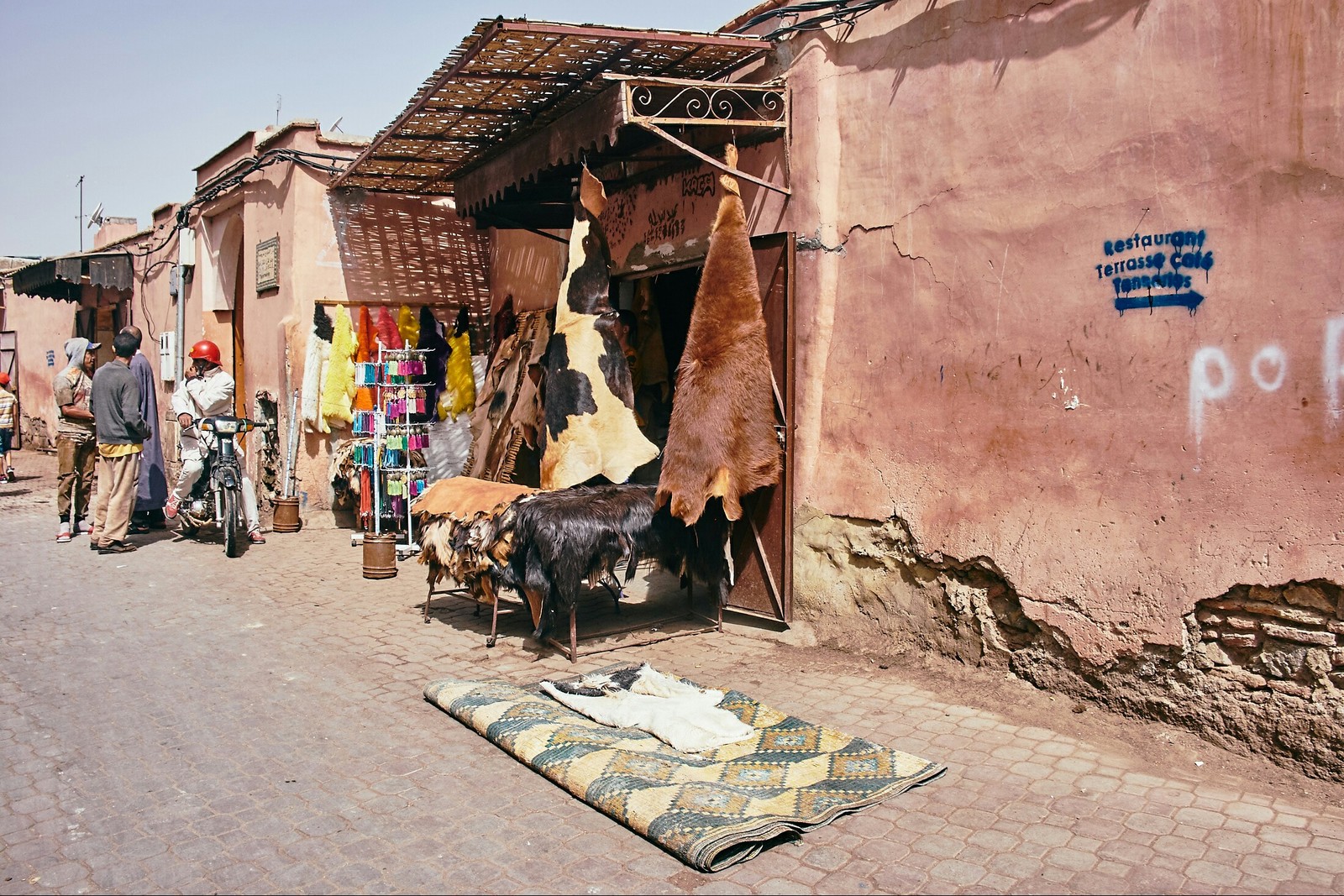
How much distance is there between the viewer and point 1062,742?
15.2 ft

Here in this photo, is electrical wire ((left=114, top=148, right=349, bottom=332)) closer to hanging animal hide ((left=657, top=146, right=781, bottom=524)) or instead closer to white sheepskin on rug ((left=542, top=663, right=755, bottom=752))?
hanging animal hide ((left=657, top=146, right=781, bottom=524))

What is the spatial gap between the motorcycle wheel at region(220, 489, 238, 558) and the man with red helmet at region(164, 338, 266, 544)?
15.6 inches

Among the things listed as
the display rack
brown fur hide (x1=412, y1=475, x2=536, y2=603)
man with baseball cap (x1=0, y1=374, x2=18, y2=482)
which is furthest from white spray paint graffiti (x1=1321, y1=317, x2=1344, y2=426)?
man with baseball cap (x1=0, y1=374, x2=18, y2=482)

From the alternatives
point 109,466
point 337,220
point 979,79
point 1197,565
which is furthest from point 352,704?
point 337,220

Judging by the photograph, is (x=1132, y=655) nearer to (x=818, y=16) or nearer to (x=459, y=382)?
(x=818, y=16)

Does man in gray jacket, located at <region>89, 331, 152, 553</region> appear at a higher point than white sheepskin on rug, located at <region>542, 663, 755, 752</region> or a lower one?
higher

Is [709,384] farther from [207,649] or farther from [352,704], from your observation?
[207,649]

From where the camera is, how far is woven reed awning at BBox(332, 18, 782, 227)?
596 cm

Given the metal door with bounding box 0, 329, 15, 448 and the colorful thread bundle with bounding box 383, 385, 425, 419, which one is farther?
the metal door with bounding box 0, 329, 15, 448

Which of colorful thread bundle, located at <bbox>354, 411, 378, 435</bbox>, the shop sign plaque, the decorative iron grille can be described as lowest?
colorful thread bundle, located at <bbox>354, 411, 378, 435</bbox>

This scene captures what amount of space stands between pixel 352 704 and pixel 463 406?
16.8 feet

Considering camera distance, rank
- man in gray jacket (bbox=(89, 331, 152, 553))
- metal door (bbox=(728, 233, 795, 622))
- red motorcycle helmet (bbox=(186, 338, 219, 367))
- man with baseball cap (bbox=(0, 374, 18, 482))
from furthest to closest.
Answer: man with baseball cap (bbox=(0, 374, 18, 482)) → red motorcycle helmet (bbox=(186, 338, 219, 367)) → man in gray jacket (bbox=(89, 331, 152, 553)) → metal door (bbox=(728, 233, 795, 622))

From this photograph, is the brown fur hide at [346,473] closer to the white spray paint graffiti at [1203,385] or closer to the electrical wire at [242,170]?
the electrical wire at [242,170]

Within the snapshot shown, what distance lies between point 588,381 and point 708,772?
123 inches
